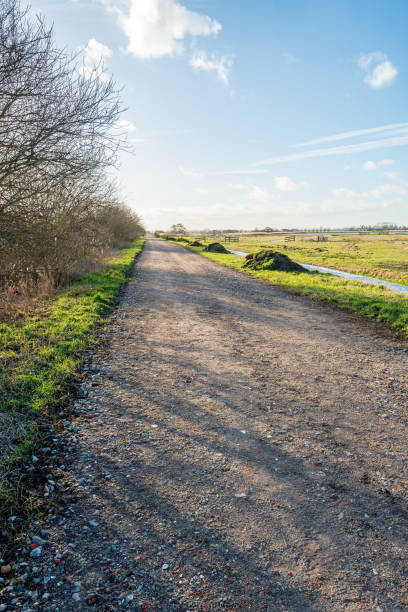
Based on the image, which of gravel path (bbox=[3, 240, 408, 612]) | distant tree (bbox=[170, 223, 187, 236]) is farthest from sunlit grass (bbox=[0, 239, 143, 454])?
distant tree (bbox=[170, 223, 187, 236])

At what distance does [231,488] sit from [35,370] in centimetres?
433

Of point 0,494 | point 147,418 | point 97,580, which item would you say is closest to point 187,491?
point 97,580

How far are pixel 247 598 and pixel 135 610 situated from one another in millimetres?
843

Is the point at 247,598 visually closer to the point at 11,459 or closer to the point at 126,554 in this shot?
→ the point at 126,554

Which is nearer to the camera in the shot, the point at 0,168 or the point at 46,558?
the point at 46,558

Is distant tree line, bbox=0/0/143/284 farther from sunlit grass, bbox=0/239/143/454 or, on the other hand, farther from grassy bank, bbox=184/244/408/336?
grassy bank, bbox=184/244/408/336

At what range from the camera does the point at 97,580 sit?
270cm

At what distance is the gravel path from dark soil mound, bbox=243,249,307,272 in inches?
668

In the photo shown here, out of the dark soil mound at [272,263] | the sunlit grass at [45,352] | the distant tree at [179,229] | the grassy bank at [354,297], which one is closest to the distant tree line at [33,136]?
the sunlit grass at [45,352]

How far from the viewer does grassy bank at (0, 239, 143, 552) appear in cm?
401

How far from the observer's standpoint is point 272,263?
24672mm

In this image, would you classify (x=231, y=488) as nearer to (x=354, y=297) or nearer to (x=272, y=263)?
(x=354, y=297)

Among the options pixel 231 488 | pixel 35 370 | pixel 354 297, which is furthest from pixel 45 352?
pixel 354 297

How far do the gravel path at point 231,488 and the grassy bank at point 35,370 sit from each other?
474 millimetres
